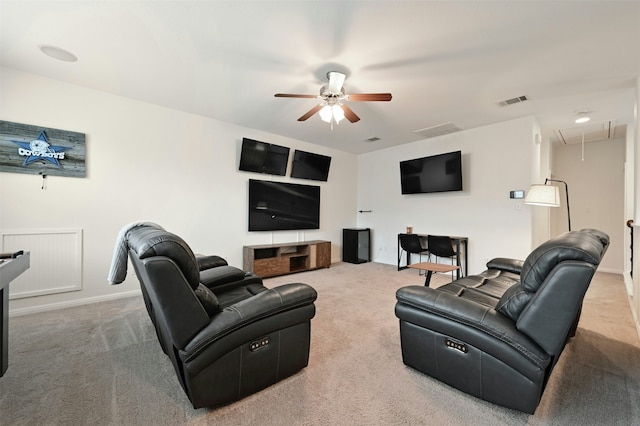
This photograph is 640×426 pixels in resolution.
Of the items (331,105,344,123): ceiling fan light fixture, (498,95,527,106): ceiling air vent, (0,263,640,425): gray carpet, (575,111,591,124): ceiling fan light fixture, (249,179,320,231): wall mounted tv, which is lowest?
(0,263,640,425): gray carpet

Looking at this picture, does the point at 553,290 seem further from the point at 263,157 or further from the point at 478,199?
the point at 263,157

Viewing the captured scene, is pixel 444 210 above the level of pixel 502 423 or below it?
above

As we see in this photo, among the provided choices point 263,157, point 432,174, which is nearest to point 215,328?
point 263,157

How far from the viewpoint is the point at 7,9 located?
197 centimetres

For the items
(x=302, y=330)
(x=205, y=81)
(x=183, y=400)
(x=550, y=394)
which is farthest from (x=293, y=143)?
(x=550, y=394)

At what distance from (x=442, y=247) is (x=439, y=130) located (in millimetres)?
2062

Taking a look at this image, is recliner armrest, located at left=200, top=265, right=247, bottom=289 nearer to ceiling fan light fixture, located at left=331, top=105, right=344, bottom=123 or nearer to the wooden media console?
the wooden media console

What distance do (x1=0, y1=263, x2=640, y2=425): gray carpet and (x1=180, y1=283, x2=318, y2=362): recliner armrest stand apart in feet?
1.44

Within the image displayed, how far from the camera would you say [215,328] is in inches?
55.7

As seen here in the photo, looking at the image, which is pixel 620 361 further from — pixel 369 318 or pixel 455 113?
pixel 455 113

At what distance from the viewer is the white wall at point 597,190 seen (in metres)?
5.01

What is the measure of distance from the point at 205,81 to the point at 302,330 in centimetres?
289

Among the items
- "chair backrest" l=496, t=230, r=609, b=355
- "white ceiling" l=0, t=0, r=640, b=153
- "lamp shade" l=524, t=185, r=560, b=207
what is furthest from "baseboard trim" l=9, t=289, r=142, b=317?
"lamp shade" l=524, t=185, r=560, b=207

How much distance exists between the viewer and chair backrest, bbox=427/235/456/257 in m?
4.40
